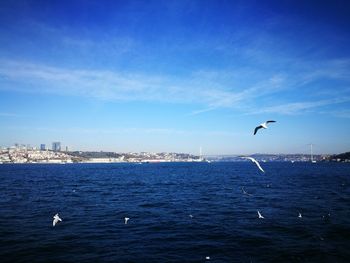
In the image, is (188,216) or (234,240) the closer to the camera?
(234,240)

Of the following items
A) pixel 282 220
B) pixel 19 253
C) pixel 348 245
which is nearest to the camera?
pixel 19 253

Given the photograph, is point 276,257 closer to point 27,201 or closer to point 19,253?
point 19,253

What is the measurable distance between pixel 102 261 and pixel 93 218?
13768 millimetres

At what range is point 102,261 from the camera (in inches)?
829

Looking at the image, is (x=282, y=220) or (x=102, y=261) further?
(x=282, y=220)

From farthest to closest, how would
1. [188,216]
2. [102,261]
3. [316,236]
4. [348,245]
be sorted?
1. [188,216]
2. [316,236]
3. [348,245]
4. [102,261]

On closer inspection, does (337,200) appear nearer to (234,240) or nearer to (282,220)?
A: (282,220)

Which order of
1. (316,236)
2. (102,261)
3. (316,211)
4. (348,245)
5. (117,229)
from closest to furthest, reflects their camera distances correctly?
1. (102,261)
2. (348,245)
3. (316,236)
4. (117,229)
5. (316,211)

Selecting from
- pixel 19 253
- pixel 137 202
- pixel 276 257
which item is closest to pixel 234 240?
pixel 276 257

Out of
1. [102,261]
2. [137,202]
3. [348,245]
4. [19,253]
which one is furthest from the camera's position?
[137,202]

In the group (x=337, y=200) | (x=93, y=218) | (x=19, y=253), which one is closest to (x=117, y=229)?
(x=93, y=218)

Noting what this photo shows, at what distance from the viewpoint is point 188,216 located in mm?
35094

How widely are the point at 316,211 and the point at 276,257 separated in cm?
1827

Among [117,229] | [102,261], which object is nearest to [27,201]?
[117,229]
